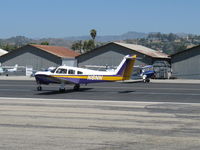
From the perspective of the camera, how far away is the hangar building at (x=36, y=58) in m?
66.6

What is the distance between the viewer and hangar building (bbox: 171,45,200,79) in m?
58.3

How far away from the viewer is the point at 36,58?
68188 millimetres

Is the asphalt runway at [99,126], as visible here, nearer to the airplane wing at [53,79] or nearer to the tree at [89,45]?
the airplane wing at [53,79]

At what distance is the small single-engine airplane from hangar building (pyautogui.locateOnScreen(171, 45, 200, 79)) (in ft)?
98.3

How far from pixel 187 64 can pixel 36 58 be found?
25612 mm

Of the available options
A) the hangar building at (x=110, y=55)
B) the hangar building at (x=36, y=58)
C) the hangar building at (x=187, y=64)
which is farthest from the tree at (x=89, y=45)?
the hangar building at (x=187, y=64)

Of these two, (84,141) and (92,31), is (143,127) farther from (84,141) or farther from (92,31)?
(92,31)

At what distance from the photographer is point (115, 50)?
64.1m

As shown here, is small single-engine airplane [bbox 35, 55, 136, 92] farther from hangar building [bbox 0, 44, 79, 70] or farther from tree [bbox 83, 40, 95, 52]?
tree [bbox 83, 40, 95, 52]

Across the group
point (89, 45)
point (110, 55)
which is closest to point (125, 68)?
point (110, 55)

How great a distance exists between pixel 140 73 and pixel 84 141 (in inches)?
1445

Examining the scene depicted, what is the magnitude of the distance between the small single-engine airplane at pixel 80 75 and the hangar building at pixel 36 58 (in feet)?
116

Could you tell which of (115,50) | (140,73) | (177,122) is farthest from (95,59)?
(177,122)

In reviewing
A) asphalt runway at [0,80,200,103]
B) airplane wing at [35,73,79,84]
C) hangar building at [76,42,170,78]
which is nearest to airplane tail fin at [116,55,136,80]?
asphalt runway at [0,80,200,103]
